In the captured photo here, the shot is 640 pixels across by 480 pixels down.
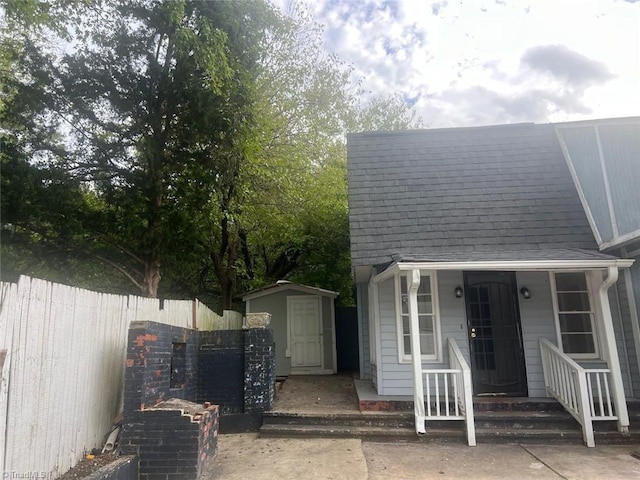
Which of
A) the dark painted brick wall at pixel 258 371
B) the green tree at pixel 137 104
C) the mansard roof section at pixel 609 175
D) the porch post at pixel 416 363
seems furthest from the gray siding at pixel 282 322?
the mansard roof section at pixel 609 175

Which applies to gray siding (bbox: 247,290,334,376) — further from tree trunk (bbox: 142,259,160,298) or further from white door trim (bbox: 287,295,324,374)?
tree trunk (bbox: 142,259,160,298)

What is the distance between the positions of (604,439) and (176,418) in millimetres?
5683

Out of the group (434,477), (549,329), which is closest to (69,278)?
(434,477)

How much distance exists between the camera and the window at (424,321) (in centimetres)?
676

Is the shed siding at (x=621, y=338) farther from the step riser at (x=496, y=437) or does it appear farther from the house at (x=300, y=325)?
the house at (x=300, y=325)

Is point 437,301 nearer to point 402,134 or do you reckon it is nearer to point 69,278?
point 402,134

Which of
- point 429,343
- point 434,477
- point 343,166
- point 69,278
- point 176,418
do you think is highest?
point 343,166

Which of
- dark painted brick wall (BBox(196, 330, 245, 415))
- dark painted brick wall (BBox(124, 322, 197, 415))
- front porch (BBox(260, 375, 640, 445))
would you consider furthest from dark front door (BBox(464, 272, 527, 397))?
dark painted brick wall (BBox(124, 322, 197, 415))

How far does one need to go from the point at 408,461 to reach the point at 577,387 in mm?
2703

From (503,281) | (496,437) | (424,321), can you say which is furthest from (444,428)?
(503,281)

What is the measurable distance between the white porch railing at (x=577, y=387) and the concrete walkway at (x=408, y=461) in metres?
0.39

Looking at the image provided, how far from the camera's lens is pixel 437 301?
6.87 metres

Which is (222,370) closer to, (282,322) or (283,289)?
(282,322)

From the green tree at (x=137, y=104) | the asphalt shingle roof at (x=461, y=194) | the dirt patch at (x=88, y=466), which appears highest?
the green tree at (x=137, y=104)
